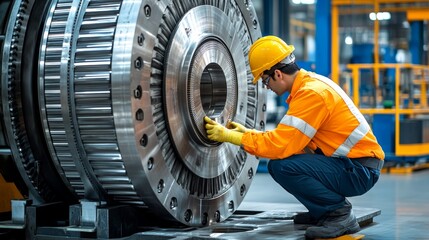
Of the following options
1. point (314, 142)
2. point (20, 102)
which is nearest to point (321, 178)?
point (314, 142)

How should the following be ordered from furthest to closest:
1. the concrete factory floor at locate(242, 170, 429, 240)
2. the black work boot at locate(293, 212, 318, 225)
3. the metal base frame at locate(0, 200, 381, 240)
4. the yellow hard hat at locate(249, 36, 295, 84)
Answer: the concrete factory floor at locate(242, 170, 429, 240) → the black work boot at locate(293, 212, 318, 225) → the yellow hard hat at locate(249, 36, 295, 84) → the metal base frame at locate(0, 200, 381, 240)

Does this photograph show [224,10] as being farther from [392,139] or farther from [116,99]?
[392,139]

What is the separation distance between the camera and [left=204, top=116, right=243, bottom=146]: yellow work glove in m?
4.07

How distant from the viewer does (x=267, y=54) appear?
4.12m

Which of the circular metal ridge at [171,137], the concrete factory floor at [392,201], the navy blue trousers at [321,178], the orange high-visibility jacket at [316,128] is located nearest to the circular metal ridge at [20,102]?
the circular metal ridge at [171,137]

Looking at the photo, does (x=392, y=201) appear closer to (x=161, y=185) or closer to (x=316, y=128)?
(x=316, y=128)

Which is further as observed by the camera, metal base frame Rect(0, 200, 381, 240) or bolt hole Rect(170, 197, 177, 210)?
bolt hole Rect(170, 197, 177, 210)

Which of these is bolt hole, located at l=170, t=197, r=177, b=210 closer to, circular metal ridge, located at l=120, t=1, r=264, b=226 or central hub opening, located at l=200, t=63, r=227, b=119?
circular metal ridge, located at l=120, t=1, r=264, b=226

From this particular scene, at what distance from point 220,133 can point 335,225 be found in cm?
83

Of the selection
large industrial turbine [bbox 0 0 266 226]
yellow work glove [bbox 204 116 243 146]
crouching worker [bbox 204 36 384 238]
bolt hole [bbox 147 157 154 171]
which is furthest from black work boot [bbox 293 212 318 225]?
bolt hole [bbox 147 157 154 171]

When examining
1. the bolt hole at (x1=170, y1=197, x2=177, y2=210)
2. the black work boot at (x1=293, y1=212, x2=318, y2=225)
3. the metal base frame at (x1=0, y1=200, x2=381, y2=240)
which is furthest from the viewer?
the black work boot at (x1=293, y1=212, x2=318, y2=225)

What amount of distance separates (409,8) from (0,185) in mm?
11558

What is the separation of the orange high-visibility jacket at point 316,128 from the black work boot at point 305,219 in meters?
0.46

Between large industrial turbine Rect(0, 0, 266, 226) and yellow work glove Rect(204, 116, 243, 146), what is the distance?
6cm
